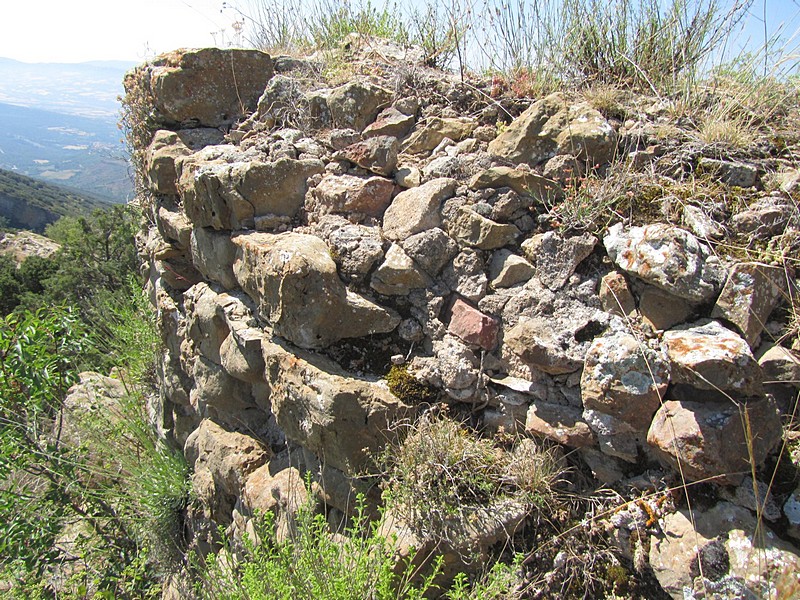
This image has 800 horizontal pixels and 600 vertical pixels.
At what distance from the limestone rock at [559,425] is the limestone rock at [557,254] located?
0.63 m

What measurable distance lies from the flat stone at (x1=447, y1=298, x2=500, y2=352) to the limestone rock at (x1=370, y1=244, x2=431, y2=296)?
33cm

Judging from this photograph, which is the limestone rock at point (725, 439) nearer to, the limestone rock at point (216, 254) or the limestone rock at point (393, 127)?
the limestone rock at point (393, 127)

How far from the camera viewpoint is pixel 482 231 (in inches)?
111

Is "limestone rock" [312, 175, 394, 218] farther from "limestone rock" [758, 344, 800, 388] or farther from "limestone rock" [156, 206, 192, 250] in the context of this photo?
"limestone rock" [758, 344, 800, 388]

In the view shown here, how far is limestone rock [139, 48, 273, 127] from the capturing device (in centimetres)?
452

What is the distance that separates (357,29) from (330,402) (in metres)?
4.55

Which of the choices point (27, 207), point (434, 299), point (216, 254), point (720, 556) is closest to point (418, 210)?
point (434, 299)

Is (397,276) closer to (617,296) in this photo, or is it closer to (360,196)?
(360,196)

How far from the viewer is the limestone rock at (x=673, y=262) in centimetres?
220

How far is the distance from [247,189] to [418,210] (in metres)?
1.31

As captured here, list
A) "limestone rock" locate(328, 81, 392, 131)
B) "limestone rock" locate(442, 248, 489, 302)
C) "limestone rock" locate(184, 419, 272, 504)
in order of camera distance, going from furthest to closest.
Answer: "limestone rock" locate(328, 81, 392, 131)
"limestone rock" locate(184, 419, 272, 504)
"limestone rock" locate(442, 248, 489, 302)

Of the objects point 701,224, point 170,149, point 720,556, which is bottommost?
point 720,556

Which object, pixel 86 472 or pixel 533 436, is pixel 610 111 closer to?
pixel 533 436

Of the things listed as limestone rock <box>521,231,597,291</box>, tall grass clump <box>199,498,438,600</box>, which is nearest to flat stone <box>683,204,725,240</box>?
limestone rock <box>521,231,597,291</box>
